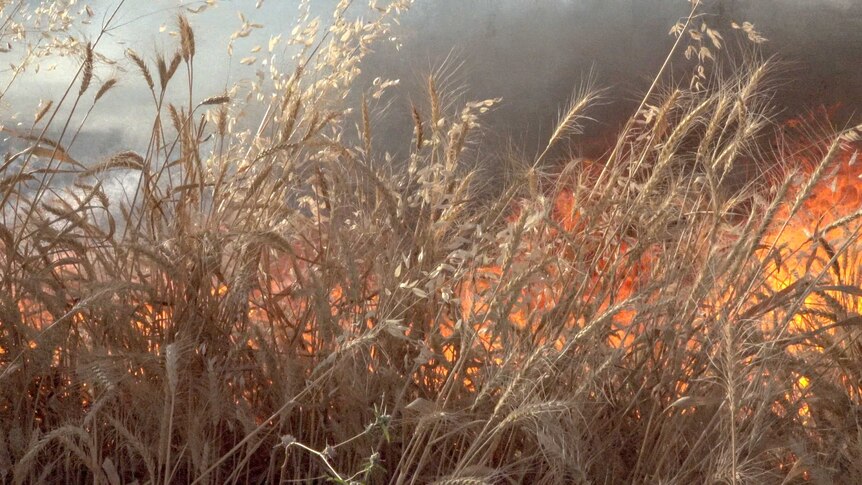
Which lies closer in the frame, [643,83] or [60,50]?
[60,50]

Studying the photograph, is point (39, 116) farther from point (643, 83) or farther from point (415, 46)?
point (643, 83)

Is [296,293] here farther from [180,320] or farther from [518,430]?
[518,430]

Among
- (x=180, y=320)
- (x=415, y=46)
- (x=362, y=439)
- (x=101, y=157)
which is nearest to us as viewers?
(x=362, y=439)

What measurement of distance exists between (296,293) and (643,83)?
268cm

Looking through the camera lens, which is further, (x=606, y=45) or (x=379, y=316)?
(x=606, y=45)

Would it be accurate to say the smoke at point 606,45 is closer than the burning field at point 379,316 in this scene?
No

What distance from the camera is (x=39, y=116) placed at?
5.07ft

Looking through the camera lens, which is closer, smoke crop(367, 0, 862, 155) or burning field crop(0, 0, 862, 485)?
burning field crop(0, 0, 862, 485)

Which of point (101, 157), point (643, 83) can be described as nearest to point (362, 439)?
point (101, 157)

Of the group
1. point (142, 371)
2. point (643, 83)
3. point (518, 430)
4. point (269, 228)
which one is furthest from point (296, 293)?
point (643, 83)

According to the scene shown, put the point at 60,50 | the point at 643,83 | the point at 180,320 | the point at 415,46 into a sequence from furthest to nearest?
the point at 643,83 → the point at 415,46 → the point at 60,50 → the point at 180,320

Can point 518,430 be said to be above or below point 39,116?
below

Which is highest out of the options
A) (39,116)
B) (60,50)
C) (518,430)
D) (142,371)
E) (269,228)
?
(60,50)

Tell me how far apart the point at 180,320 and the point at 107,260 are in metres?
0.19
